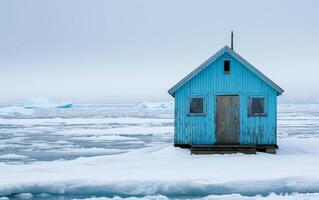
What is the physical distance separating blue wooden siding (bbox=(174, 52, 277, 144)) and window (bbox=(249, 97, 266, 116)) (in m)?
0.21

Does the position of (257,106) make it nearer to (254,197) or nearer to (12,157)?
(254,197)

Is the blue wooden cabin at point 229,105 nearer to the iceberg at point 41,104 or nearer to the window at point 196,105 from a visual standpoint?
the window at point 196,105

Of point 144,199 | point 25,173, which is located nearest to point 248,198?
point 144,199

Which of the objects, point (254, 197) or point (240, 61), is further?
point (240, 61)

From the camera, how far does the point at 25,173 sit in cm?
1833

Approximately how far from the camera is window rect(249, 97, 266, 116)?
23.4m

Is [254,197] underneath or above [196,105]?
underneath

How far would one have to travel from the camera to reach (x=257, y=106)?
2341 cm

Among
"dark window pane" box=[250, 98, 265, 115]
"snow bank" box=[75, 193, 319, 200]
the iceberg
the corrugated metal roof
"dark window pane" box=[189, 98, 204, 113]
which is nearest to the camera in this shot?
"snow bank" box=[75, 193, 319, 200]

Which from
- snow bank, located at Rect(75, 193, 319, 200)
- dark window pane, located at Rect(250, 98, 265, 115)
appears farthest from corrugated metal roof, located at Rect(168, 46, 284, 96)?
snow bank, located at Rect(75, 193, 319, 200)

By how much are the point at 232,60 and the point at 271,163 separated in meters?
5.78

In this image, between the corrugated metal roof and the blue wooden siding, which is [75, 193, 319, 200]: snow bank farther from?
the corrugated metal roof

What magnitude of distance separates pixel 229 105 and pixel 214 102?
29.6 inches

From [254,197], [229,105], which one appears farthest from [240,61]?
[254,197]
